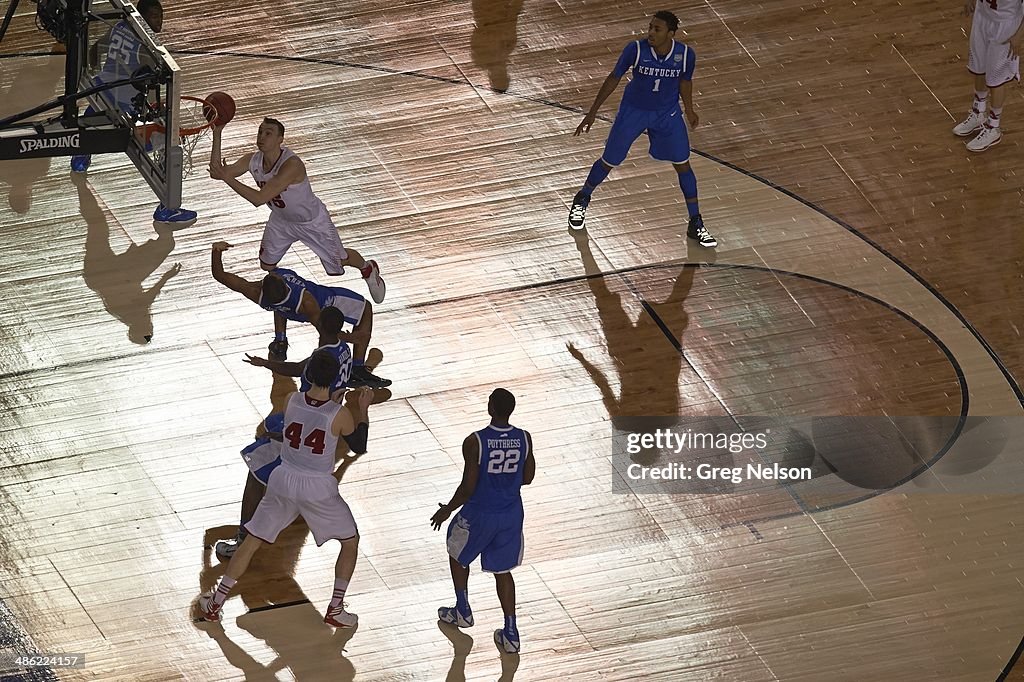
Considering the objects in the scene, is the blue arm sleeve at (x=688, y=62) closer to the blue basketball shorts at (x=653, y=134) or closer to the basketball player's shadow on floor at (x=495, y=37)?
the blue basketball shorts at (x=653, y=134)

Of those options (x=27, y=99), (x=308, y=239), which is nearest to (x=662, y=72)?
(x=308, y=239)

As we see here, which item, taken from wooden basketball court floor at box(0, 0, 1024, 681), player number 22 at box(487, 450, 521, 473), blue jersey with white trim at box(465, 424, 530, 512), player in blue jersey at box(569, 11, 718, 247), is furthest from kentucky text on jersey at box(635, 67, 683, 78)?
player number 22 at box(487, 450, 521, 473)

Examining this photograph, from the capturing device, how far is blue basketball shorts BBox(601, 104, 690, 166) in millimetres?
12008

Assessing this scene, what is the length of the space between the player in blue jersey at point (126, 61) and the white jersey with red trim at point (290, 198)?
1560mm

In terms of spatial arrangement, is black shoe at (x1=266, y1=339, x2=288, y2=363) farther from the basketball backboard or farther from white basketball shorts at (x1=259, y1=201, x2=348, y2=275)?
the basketball backboard

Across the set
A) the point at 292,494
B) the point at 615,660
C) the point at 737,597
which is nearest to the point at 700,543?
the point at 737,597

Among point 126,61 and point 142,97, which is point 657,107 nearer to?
point 142,97

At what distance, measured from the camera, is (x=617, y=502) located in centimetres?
1032

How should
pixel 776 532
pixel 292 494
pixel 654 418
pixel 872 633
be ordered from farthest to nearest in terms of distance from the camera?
1. pixel 654 418
2. pixel 776 532
3. pixel 872 633
4. pixel 292 494

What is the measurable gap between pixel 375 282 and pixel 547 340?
1.30 m

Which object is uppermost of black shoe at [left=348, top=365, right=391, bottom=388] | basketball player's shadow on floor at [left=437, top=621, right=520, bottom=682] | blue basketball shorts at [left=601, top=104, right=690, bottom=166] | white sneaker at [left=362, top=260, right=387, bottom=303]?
blue basketball shorts at [left=601, top=104, right=690, bottom=166]

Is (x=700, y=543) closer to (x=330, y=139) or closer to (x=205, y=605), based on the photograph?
(x=205, y=605)

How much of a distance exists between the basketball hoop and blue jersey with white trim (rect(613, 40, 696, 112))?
116 inches

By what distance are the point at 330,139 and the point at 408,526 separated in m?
4.58
